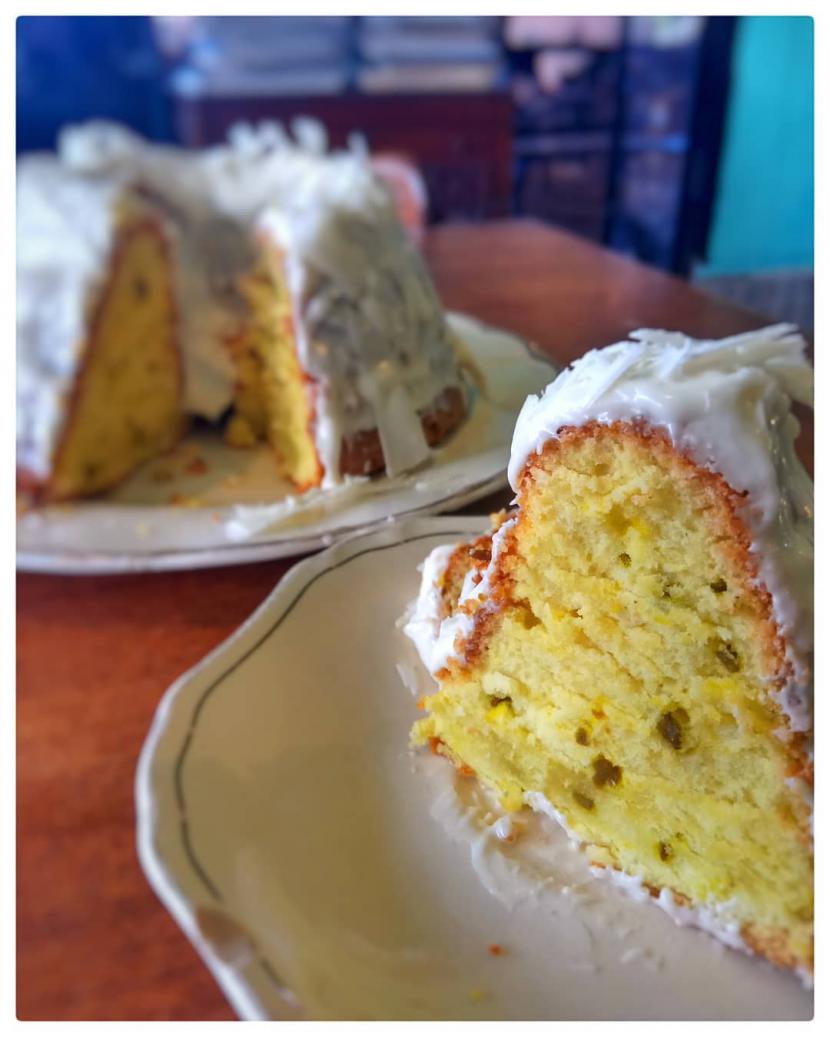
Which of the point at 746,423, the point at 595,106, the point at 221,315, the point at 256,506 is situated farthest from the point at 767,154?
the point at 221,315

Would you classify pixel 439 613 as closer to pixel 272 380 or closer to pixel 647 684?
pixel 647 684

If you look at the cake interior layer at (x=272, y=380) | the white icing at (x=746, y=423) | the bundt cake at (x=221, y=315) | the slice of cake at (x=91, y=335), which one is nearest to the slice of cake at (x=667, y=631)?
the white icing at (x=746, y=423)

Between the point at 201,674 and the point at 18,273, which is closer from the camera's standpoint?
the point at 201,674

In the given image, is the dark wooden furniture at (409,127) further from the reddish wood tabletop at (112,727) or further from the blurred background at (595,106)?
the reddish wood tabletop at (112,727)
